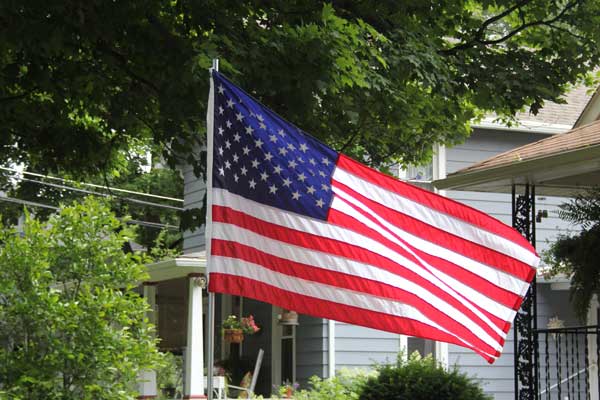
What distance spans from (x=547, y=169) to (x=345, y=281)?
5713mm

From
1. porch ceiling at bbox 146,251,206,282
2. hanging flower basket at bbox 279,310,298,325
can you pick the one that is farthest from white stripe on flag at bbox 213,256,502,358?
hanging flower basket at bbox 279,310,298,325

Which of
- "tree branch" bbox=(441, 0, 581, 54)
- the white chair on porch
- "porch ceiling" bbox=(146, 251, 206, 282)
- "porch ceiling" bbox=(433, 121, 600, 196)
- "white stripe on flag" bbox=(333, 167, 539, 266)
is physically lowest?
the white chair on porch

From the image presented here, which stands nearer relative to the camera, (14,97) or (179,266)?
(14,97)

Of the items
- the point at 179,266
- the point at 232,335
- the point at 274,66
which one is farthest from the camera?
the point at 232,335

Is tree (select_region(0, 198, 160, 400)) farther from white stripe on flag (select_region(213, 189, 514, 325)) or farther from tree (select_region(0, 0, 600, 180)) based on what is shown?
white stripe on flag (select_region(213, 189, 514, 325))

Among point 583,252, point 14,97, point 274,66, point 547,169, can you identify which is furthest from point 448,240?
point 14,97

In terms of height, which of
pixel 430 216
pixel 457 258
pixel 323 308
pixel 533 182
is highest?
pixel 533 182

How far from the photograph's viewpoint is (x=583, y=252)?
11.0 meters

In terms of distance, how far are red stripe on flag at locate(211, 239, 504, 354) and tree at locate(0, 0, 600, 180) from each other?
11.7 ft

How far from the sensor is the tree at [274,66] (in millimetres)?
10000

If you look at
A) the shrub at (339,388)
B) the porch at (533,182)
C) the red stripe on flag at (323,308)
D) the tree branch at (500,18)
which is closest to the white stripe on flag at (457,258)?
the red stripe on flag at (323,308)

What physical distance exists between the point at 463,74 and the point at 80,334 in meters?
5.02

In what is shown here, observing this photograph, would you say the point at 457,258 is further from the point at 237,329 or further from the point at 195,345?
the point at 237,329

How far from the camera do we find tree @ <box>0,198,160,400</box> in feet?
37.5
